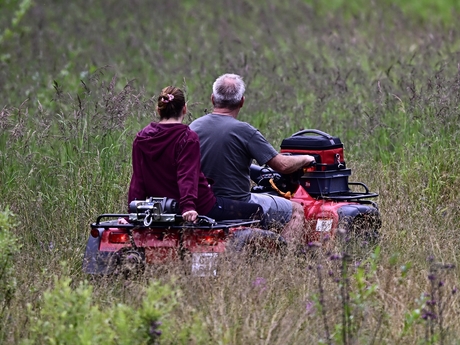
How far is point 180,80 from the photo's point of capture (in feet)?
41.0

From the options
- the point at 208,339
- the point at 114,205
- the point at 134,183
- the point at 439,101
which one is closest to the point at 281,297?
the point at 208,339

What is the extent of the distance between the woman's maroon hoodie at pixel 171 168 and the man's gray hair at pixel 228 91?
25.5 inches

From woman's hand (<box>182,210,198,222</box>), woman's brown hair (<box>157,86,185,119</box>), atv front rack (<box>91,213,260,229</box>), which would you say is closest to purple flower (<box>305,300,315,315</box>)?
atv front rack (<box>91,213,260,229</box>)

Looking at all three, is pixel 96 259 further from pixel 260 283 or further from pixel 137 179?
pixel 260 283

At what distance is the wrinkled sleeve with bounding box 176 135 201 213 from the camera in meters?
5.32

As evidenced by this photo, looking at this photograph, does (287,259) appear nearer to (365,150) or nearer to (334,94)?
(365,150)

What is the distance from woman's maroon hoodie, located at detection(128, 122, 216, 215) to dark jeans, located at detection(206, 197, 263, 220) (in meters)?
0.06

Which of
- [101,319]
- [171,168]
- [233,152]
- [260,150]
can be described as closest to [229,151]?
[233,152]

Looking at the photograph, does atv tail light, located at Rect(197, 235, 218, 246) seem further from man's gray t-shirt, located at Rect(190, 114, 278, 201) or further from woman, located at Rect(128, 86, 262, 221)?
man's gray t-shirt, located at Rect(190, 114, 278, 201)

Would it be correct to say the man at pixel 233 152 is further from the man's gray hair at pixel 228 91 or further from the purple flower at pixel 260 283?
the purple flower at pixel 260 283

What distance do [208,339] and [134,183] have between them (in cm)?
170

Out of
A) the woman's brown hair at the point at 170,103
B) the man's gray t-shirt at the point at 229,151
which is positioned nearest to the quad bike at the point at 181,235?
the man's gray t-shirt at the point at 229,151

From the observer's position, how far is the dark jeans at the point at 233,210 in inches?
227

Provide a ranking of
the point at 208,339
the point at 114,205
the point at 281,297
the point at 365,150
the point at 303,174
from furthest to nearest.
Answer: the point at 365,150
the point at 114,205
the point at 303,174
the point at 281,297
the point at 208,339
